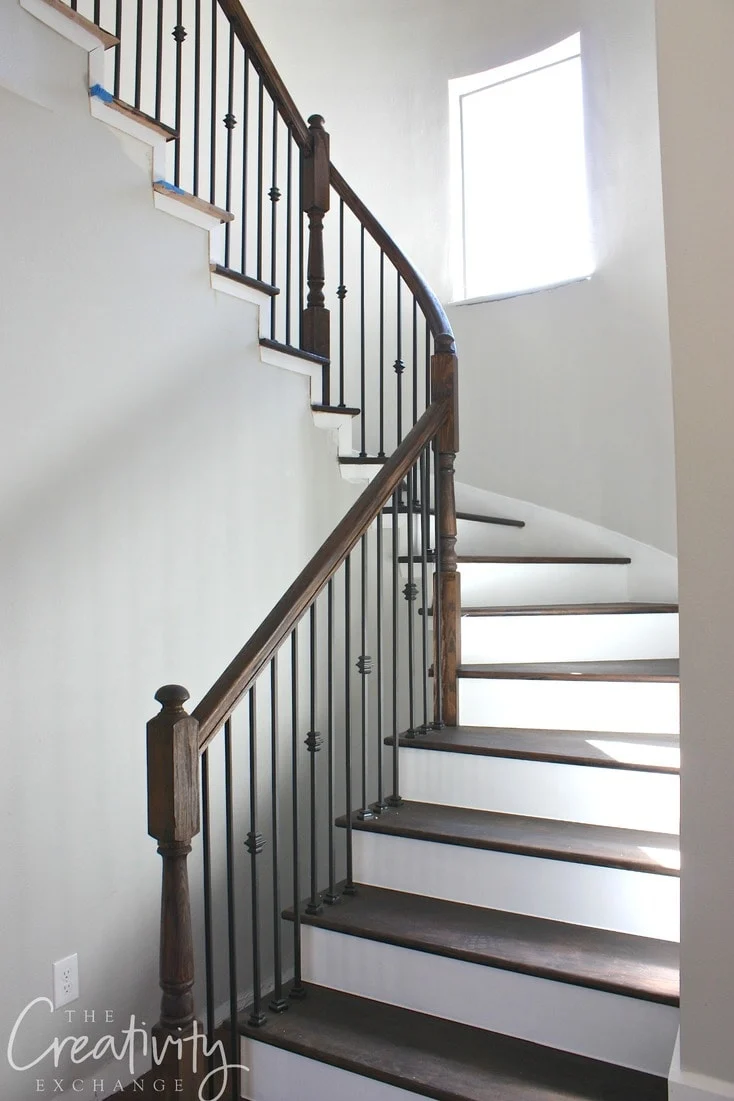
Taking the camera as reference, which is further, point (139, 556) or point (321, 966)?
point (139, 556)

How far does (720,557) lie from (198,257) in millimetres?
1844

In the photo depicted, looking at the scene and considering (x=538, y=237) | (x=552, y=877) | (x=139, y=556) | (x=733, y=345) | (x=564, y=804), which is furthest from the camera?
(x=538, y=237)

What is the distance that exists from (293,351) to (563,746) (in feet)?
5.13

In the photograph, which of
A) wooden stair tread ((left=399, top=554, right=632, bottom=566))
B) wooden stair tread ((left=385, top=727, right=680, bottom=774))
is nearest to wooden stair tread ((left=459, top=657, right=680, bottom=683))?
wooden stair tread ((left=385, top=727, right=680, bottom=774))

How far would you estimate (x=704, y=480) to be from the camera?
1330 millimetres

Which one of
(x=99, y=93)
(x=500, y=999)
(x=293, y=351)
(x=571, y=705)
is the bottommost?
(x=500, y=999)

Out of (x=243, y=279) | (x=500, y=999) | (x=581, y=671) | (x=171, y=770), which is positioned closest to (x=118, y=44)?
(x=243, y=279)

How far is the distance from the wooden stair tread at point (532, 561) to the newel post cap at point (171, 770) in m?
1.54

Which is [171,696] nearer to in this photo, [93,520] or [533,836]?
[93,520]

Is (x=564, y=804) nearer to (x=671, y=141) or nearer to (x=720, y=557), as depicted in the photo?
(x=720, y=557)

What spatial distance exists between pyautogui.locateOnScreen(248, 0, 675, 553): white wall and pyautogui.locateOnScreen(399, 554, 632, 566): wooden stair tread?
0.25m

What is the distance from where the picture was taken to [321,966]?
1958 mm

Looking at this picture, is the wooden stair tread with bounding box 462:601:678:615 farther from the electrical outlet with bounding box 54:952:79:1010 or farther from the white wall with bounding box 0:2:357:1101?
the electrical outlet with bounding box 54:952:79:1010

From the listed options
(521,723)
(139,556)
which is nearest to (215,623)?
(139,556)
